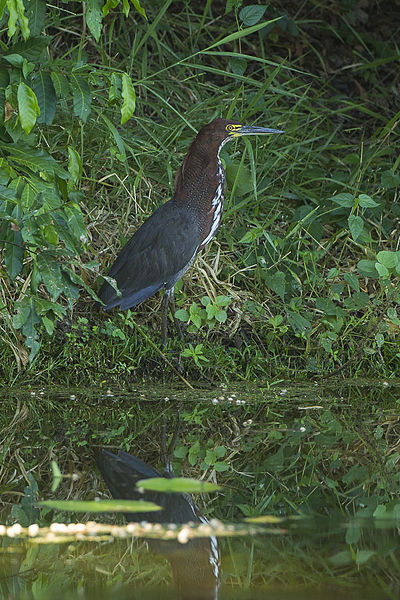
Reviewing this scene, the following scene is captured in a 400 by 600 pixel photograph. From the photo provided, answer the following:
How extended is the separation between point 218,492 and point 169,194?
2.41 m

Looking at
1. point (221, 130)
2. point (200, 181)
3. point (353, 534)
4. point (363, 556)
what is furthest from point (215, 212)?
point (363, 556)

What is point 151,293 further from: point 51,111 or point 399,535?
point 399,535

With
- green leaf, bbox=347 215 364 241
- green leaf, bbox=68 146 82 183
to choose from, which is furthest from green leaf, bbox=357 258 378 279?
green leaf, bbox=68 146 82 183

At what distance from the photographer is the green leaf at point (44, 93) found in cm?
330

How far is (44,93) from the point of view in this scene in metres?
3.30

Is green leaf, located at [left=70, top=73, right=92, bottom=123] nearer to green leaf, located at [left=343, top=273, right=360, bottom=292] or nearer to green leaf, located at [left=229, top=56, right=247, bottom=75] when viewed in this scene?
green leaf, located at [left=343, top=273, right=360, bottom=292]

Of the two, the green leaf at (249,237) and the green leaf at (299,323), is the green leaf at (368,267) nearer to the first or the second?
the green leaf at (299,323)

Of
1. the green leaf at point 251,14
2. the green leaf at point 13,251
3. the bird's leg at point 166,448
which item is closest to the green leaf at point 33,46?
the green leaf at point 13,251

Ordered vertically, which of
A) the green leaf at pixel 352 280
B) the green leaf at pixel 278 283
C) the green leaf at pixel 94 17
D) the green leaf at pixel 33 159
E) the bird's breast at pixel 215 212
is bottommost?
the green leaf at pixel 278 283

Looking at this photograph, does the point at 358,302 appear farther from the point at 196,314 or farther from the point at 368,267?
the point at 196,314

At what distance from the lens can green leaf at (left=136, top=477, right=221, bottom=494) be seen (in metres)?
2.34

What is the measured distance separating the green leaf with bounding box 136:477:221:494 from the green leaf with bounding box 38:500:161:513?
0.13 m

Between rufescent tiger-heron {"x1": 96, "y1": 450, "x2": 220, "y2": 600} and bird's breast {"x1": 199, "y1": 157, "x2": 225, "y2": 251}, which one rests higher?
rufescent tiger-heron {"x1": 96, "y1": 450, "x2": 220, "y2": 600}

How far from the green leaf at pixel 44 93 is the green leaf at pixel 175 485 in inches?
61.7
